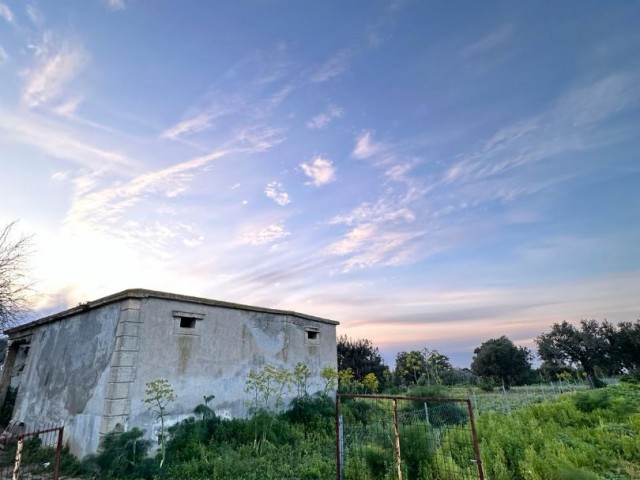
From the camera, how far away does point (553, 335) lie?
1259 inches

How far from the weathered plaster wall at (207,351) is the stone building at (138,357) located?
0.08 ft

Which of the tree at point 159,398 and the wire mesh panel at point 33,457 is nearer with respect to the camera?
the wire mesh panel at point 33,457

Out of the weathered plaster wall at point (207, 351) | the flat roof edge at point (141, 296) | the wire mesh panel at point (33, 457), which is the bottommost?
the wire mesh panel at point (33, 457)

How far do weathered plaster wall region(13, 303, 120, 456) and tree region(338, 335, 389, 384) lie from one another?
15.5m

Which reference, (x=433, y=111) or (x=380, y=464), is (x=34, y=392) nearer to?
(x=380, y=464)

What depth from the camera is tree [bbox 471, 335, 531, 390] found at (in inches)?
1246

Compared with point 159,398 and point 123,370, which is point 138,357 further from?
point 159,398

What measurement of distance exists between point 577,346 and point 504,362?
6102 millimetres

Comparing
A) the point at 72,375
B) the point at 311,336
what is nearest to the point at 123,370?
the point at 72,375

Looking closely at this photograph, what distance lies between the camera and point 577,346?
30.3m

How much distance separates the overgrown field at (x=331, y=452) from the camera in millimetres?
6566

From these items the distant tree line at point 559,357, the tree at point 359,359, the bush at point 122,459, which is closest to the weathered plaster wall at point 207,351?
the bush at point 122,459

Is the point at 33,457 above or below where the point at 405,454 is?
below

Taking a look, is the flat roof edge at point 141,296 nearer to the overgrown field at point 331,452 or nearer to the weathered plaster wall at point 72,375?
the weathered plaster wall at point 72,375
